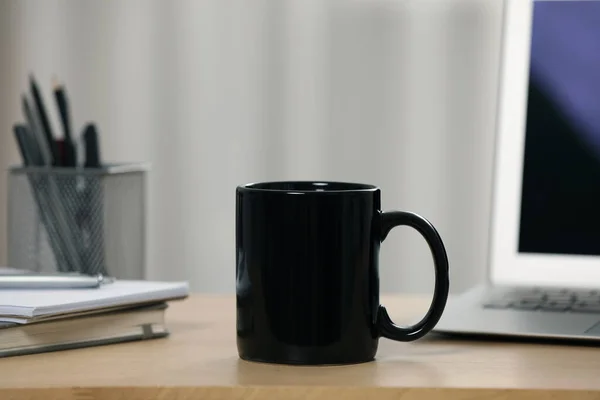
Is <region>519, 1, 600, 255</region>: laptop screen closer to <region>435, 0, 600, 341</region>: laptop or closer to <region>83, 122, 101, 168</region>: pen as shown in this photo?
<region>435, 0, 600, 341</region>: laptop

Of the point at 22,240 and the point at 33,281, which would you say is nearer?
the point at 33,281

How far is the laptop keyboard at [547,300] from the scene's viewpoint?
2.56 ft

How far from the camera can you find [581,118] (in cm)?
84

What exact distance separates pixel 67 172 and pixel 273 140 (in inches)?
26.7

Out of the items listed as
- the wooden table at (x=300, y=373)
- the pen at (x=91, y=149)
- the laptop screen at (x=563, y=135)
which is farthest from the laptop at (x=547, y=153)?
the pen at (x=91, y=149)

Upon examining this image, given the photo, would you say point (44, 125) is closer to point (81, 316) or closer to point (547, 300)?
point (81, 316)

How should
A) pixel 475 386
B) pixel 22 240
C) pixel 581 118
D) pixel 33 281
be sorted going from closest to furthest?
pixel 475 386, pixel 33 281, pixel 581 118, pixel 22 240

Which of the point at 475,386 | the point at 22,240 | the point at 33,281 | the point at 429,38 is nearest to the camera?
the point at 475,386

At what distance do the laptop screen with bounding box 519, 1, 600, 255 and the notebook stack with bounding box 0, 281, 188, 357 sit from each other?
320mm

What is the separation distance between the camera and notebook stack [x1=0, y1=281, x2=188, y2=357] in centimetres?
65

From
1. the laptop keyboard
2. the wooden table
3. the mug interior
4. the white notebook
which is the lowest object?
the wooden table

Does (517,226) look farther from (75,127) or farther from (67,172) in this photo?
(75,127)

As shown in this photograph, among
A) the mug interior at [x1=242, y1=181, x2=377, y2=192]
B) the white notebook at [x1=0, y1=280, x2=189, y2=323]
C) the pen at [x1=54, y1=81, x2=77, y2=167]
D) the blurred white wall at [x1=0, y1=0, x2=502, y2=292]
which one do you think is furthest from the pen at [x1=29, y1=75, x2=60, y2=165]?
the blurred white wall at [x1=0, y1=0, x2=502, y2=292]

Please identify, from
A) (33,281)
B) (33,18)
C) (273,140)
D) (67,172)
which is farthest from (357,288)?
(33,18)
